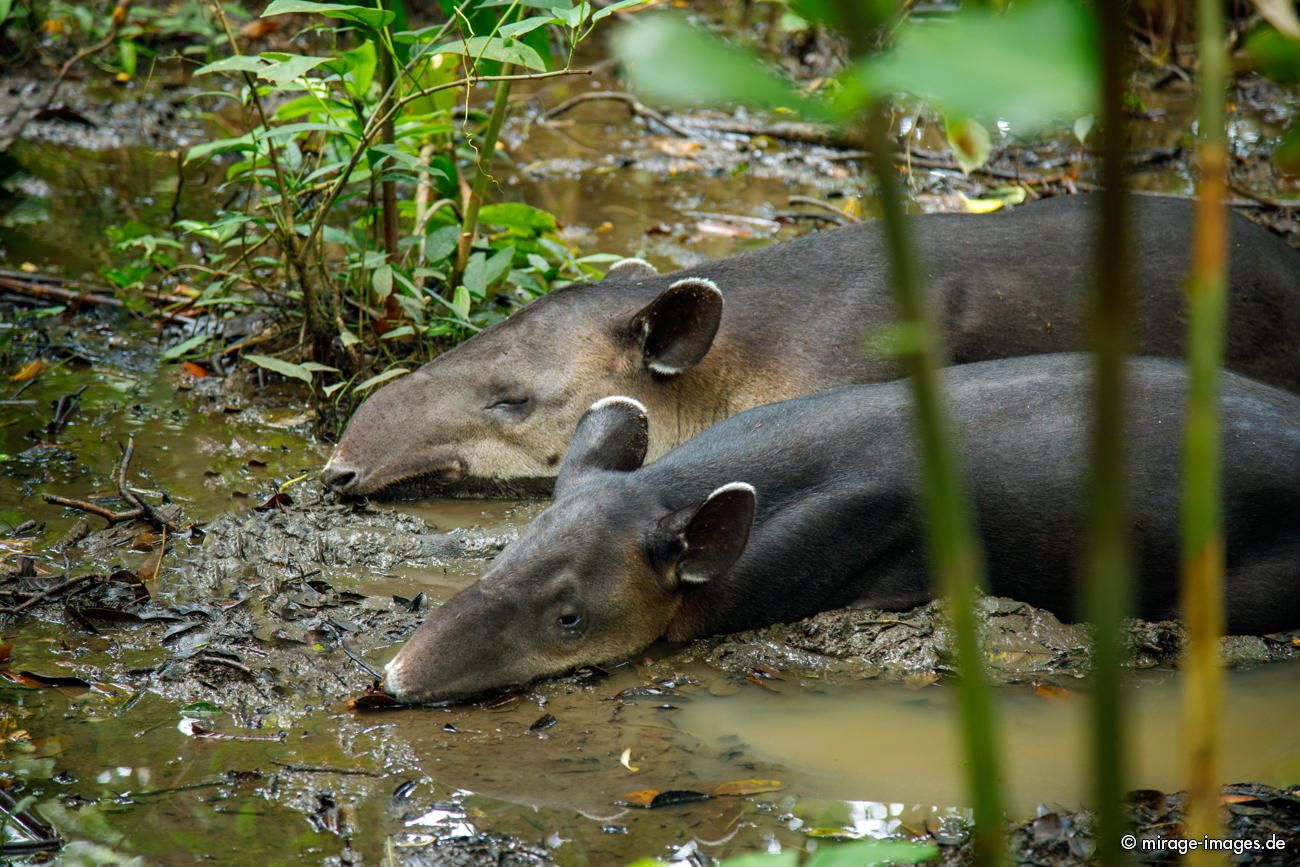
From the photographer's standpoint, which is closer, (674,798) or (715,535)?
(674,798)

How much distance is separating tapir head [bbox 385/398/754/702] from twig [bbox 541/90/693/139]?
5.89m

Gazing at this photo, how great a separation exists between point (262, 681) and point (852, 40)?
3.38 metres

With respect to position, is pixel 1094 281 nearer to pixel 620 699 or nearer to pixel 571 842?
pixel 571 842

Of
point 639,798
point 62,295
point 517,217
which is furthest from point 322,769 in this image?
point 62,295

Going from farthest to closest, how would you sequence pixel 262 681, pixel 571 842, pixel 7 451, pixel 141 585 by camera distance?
pixel 7 451
pixel 141 585
pixel 262 681
pixel 571 842

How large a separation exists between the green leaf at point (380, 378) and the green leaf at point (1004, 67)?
5.10 metres

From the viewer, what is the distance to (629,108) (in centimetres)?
1062

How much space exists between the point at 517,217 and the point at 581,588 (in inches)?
122

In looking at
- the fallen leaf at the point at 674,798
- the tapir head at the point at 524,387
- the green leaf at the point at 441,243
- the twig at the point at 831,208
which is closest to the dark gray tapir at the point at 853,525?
the fallen leaf at the point at 674,798

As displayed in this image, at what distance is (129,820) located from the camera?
334 cm

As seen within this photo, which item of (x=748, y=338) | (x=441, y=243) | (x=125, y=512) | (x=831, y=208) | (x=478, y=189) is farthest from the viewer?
(x=831, y=208)

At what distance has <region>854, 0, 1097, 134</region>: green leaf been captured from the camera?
993mm

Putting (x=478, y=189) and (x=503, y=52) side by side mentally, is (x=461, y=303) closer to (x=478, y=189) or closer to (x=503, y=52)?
(x=478, y=189)

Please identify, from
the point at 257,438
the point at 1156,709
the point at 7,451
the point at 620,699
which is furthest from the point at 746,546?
the point at 7,451
